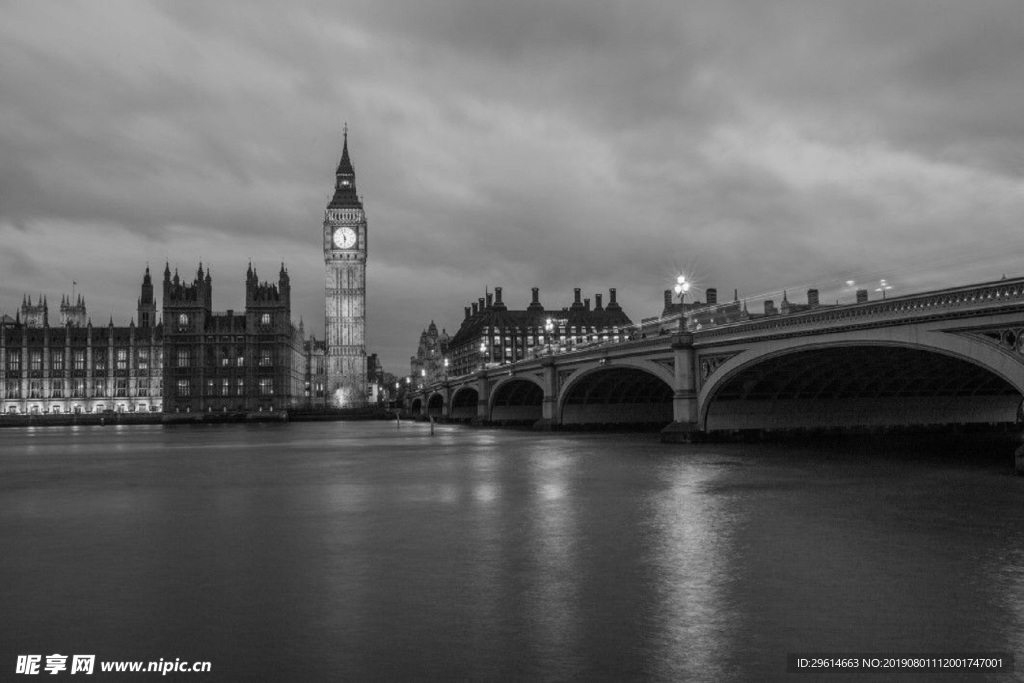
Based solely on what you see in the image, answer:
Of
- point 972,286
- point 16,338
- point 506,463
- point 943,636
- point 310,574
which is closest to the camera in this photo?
point 943,636

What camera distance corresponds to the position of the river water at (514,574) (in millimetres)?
11227

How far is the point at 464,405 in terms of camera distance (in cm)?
14588

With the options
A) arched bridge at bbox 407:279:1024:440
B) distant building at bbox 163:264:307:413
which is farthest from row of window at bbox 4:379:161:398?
arched bridge at bbox 407:279:1024:440

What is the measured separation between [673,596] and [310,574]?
270 inches

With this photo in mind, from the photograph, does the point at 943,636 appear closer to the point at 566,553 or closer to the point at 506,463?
the point at 566,553

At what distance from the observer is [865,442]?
59344 millimetres

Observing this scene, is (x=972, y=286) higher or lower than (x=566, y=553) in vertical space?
higher

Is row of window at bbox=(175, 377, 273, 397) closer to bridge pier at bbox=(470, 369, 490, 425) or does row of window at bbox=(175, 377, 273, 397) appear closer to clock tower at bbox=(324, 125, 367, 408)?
clock tower at bbox=(324, 125, 367, 408)

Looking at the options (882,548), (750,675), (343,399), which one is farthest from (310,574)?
(343,399)

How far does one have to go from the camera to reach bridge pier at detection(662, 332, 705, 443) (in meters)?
54.4

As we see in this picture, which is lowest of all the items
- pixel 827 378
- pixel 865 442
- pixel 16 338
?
pixel 865 442

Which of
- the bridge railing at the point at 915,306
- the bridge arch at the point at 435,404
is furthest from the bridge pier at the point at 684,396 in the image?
the bridge arch at the point at 435,404

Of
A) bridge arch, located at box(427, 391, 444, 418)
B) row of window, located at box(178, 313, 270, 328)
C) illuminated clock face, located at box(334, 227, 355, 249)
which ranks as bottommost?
bridge arch, located at box(427, 391, 444, 418)

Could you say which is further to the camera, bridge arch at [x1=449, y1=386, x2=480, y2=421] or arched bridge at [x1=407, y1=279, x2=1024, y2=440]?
bridge arch at [x1=449, y1=386, x2=480, y2=421]
